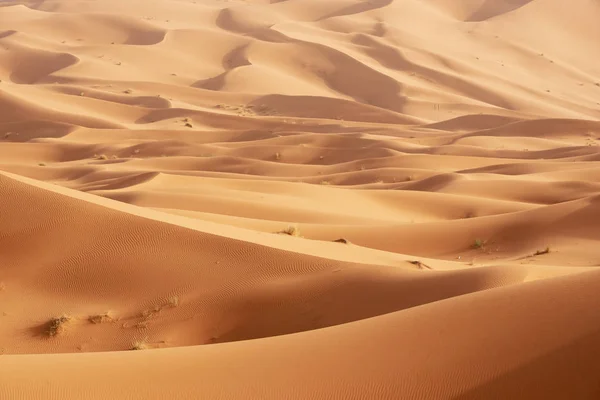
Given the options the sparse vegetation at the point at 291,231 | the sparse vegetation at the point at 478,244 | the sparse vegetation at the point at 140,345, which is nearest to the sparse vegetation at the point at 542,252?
the sparse vegetation at the point at 478,244

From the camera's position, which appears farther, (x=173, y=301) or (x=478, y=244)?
(x=478, y=244)

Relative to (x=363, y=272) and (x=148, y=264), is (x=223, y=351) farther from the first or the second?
(x=148, y=264)

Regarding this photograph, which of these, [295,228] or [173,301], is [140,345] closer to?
[173,301]

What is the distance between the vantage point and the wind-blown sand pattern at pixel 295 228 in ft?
15.6

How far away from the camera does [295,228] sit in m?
11.9

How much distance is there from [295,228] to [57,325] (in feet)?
15.9

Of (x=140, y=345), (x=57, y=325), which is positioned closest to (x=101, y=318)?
(x=57, y=325)

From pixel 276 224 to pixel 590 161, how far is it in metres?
12.1

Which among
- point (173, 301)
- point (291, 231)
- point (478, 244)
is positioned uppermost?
point (173, 301)

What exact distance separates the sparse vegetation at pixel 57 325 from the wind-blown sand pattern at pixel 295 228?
0.12ft

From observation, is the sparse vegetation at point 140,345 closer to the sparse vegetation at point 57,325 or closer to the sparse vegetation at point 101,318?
the sparse vegetation at point 101,318

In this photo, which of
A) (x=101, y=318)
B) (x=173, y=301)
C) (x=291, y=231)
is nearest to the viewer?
(x=101, y=318)

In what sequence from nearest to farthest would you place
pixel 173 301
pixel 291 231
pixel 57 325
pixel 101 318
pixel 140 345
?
pixel 140 345 → pixel 57 325 → pixel 101 318 → pixel 173 301 → pixel 291 231

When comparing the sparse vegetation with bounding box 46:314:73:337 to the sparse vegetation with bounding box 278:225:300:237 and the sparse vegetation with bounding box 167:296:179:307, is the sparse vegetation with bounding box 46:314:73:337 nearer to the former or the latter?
the sparse vegetation with bounding box 167:296:179:307
